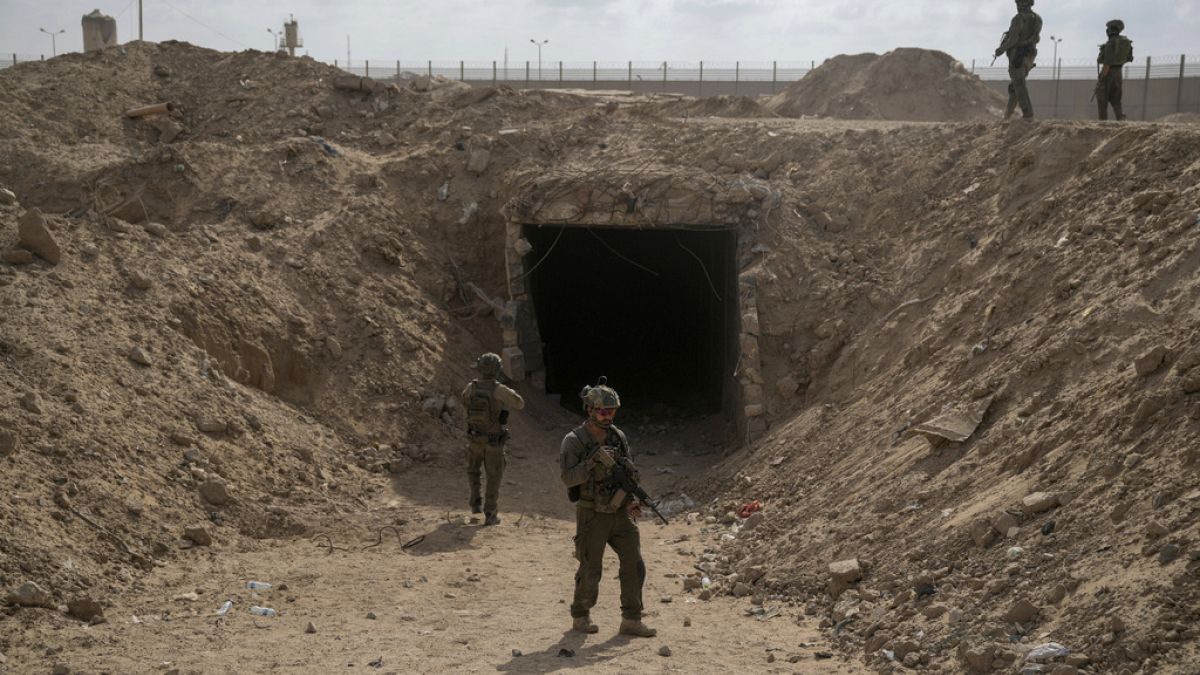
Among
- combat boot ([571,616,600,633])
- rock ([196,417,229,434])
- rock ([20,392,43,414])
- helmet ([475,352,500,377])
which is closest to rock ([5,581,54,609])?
rock ([20,392,43,414])

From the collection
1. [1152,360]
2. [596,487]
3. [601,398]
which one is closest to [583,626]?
[596,487]

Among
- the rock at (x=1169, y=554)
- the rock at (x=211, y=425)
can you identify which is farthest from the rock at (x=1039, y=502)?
the rock at (x=211, y=425)

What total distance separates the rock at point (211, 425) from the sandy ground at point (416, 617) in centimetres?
148

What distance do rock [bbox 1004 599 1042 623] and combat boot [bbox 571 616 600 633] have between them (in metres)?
2.62

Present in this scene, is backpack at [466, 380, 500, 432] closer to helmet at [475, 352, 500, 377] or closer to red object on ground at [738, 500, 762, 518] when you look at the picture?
helmet at [475, 352, 500, 377]

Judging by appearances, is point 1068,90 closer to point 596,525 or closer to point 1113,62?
point 1113,62

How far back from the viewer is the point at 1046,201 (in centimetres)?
1120

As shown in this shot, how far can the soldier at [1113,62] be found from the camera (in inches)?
517

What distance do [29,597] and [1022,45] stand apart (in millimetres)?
11683

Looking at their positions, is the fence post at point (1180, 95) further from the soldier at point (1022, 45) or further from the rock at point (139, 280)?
the rock at point (139, 280)

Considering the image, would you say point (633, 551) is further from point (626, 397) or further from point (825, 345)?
point (626, 397)

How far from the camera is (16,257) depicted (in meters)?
10.8

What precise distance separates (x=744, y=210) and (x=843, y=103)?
1061 centimetres

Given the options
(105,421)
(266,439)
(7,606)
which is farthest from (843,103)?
(7,606)
